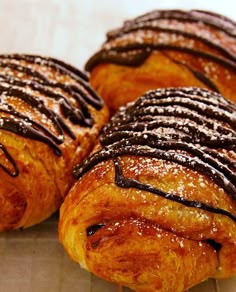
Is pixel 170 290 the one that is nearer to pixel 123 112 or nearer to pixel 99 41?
pixel 123 112

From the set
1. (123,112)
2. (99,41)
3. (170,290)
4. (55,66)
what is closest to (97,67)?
(55,66)

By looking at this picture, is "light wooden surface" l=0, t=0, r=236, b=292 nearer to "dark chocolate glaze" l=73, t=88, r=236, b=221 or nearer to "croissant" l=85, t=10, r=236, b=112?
"dark chocolate glaze" l=73, t=88, r=236, b=221

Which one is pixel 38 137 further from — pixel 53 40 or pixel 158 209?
pixel 53 40

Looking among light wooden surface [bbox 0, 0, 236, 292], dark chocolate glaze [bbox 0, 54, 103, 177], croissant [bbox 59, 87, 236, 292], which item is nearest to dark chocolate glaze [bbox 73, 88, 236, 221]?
croissant [bbox 59, 87, 236, 292]

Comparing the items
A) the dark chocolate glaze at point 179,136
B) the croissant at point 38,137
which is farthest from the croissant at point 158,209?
the croissant at point 38,137

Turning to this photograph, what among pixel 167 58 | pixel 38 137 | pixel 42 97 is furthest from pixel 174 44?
pixel 38 137

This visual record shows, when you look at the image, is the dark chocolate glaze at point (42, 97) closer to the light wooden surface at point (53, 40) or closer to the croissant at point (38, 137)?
the croissant at point (38, 137)
